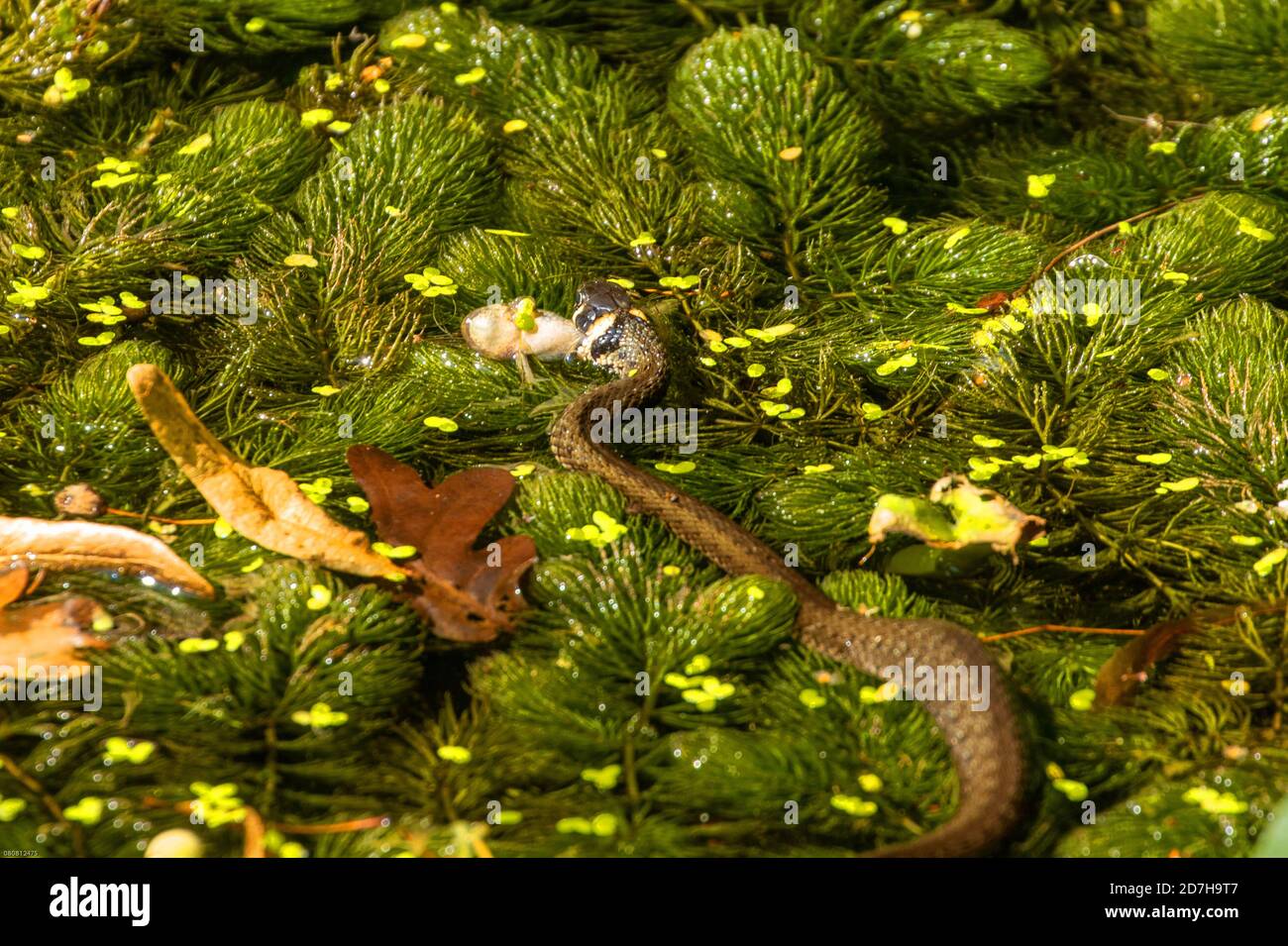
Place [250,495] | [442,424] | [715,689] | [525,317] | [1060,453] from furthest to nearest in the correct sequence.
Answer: [525,317], [442,424], [1060,453], [250,495], [715,689]

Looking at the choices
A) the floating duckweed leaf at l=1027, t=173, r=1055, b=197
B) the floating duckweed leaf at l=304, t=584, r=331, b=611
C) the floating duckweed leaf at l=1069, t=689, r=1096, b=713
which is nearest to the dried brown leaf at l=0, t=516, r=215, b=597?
the floating duckweed leaf at l=304, t=584, r=331, b=611

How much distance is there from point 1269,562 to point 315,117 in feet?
13.7

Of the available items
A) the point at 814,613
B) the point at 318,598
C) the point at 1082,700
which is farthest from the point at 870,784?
the point at 318,598

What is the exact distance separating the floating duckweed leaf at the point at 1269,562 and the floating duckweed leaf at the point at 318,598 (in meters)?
2.89

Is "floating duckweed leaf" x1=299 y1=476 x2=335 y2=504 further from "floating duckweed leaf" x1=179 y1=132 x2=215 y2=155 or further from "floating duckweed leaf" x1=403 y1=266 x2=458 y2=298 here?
"floating duckweed leaf" x1=179 y1=132 x2=215 y2=155

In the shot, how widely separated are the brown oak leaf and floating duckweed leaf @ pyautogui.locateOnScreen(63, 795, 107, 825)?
3.26 ft

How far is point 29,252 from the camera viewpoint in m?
4.37

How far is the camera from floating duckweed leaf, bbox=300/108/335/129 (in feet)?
15.8

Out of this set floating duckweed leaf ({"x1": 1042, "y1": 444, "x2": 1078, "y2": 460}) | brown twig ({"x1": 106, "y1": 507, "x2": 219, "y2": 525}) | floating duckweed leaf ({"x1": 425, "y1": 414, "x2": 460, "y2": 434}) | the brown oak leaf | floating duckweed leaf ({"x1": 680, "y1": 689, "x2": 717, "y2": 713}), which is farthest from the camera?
floating duckweed leaf ({"x1": 425, "y1": 414, "x2": 460, "y2": 434})

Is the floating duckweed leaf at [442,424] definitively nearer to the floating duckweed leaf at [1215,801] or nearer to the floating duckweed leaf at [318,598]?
the floating duckweed leaf at [318,598]

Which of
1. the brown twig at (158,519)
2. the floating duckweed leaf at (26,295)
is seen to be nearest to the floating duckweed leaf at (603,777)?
the brown twig at (158,519)

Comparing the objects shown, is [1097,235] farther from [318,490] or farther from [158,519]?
[158,519]

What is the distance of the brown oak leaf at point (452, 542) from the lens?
10.9 feet

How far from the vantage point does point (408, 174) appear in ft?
15.1
